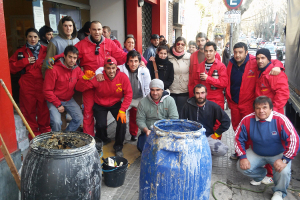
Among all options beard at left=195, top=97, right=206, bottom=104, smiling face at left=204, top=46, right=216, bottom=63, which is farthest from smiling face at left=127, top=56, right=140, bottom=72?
beard at left=195, top=97, right=206, bottom=104

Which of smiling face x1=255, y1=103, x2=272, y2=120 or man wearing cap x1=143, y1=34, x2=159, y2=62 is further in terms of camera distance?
man wearing cap x1=143, y1=34, x2=159, y2=62

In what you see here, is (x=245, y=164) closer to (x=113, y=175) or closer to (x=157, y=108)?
(x=157, y=108)

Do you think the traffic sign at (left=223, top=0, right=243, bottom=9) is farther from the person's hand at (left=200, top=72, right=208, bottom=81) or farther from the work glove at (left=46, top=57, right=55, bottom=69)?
the work glove at (left=46, top=57, right=55, bottom=69)

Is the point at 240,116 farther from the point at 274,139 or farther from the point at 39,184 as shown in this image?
the point at 39,184

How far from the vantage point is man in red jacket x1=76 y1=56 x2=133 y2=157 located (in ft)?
14.0

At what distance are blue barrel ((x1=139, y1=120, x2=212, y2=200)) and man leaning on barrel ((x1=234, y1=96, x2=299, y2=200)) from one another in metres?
1.32

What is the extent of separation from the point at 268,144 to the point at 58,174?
2.57 m

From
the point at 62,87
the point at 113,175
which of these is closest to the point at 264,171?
the point at 113,175

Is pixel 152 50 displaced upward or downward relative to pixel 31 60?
upward

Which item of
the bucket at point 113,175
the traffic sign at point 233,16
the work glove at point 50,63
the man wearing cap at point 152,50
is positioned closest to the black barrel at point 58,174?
the bucket at point 113,175

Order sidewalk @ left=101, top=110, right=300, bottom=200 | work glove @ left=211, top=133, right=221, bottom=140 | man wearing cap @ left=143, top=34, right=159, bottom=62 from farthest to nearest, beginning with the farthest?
man wearing cap @ left=143, top=34, right=159, bottom=62
work glove @ left=211, top=133, right=221, bottom=140
sidewalk @ left=101, top=110, right=300, bottom=200

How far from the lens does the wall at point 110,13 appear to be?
7516 mm

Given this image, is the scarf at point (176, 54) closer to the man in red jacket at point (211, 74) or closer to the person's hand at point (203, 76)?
the man in red jacket at point (211, 74)

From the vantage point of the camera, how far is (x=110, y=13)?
7602mm
